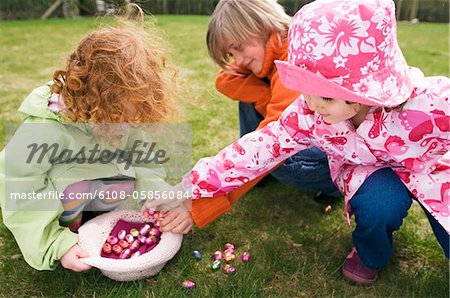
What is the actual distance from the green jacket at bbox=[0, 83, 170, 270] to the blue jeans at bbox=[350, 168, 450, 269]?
0.95 meters

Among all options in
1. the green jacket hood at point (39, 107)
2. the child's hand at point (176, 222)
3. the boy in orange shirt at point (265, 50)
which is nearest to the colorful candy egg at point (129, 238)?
the child's hand at point (176, 222)

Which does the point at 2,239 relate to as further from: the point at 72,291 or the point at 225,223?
the point at 225,223

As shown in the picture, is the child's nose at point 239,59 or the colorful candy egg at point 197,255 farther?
the child's nose at point 239,59

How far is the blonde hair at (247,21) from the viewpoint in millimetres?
2062

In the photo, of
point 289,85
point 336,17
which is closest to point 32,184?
point 289,85

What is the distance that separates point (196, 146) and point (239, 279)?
1317 millimetres

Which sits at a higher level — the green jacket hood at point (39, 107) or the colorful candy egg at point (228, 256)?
the green jacket hood at point (39, 107)

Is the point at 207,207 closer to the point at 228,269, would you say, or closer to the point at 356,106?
the point at 228,269

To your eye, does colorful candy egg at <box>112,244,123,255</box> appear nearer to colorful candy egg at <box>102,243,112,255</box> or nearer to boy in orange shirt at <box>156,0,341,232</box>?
colorful candy egg at <box>102,243,112,255</box>

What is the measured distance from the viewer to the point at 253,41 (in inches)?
81.9

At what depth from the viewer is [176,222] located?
72.7 inches

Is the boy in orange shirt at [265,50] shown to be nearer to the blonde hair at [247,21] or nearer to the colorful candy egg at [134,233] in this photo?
the blonde hair at [247,21]

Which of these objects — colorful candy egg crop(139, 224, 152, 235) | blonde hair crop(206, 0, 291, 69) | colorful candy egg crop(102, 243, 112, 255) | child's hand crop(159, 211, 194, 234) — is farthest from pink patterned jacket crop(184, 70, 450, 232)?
blonde hair crop(206, 0, 291, 69)

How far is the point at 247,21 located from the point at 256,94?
1.16 feet
